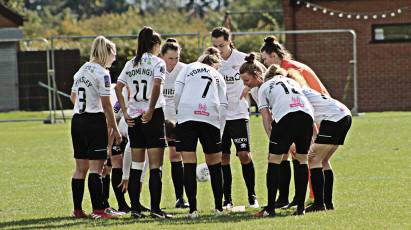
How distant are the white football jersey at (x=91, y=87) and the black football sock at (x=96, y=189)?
0.69m

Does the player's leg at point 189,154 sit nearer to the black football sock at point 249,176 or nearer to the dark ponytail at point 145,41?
the dark ponytail at point 145,41

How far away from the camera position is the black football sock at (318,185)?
388 inches

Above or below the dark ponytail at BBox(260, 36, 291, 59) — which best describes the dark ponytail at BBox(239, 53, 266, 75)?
below

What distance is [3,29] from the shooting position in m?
35.8

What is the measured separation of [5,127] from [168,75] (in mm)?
16541

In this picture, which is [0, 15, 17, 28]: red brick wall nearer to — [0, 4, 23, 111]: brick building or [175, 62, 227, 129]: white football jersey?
[0, 4, 23, 111]: brick building

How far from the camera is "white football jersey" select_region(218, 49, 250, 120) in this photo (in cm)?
1123

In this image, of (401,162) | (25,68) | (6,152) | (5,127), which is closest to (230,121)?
(401,162)

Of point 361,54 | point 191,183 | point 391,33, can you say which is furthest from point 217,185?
point 391,33

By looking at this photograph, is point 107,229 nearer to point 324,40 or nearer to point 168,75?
point 168,75

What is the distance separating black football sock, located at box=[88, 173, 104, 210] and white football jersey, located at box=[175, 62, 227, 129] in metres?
1.05

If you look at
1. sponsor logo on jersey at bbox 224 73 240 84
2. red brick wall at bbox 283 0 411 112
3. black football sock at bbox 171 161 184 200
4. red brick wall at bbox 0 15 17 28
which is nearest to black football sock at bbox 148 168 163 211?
black football sock at bbox 171 161 184 200

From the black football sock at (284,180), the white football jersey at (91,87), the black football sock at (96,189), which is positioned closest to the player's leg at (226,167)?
the black football sock at (284,180)

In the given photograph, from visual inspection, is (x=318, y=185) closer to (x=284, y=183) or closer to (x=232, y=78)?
(x=284, y=183)
